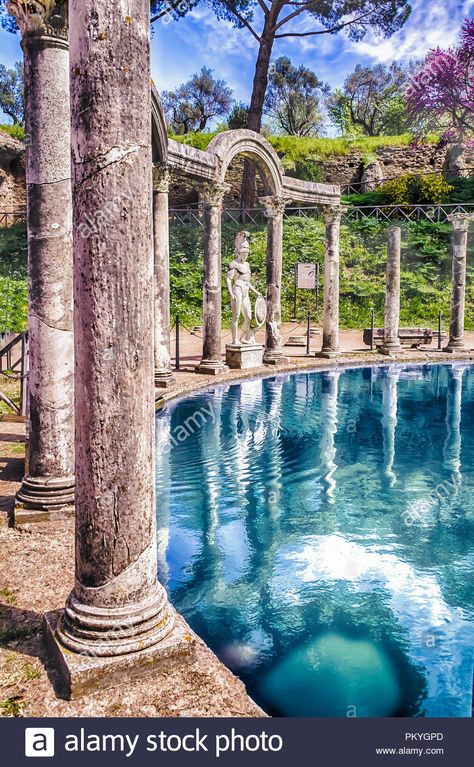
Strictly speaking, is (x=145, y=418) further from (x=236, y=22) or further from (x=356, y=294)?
(x=236, y=22)

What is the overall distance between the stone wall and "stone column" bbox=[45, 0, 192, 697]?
84.4 ft

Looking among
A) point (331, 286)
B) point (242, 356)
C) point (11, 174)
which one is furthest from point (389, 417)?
point (11, 174)

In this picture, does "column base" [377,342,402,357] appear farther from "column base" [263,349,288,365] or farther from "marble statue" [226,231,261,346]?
"marble statue" [226,231,261,346]

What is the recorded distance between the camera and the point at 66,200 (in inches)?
191

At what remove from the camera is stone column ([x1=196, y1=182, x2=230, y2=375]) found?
13586mm

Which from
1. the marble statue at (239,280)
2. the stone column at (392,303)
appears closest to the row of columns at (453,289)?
the stone column at (392,303)

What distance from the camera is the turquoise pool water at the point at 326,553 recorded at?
3723mm

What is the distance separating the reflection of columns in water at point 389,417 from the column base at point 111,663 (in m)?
4.49

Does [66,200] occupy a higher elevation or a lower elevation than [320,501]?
higher

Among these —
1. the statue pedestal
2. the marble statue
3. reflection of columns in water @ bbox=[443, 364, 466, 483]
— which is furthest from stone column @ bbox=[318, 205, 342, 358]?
the marble statue

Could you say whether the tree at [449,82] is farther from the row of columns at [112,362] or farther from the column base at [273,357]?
the row of columns at [112,362]

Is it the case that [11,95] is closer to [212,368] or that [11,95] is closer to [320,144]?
[320,144]

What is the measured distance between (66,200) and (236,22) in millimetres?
24822

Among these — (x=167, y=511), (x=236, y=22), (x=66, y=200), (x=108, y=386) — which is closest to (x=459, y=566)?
(x=167, y=511)
